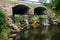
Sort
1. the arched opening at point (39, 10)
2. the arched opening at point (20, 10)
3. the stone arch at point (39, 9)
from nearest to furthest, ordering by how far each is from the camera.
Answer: the arched opening at point (20, 10) → the stone arch at point (39, 9) → the arched opening at point (39, 10)

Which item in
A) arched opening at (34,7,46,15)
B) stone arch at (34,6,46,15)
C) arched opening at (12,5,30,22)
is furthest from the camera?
arched opening at (34,7,46,15)

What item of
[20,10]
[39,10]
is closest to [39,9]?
[39,10]

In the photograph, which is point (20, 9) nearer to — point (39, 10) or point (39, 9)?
point (39, 9)

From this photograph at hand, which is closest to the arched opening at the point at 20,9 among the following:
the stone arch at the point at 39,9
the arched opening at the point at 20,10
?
the arched opening at the point at 20,10

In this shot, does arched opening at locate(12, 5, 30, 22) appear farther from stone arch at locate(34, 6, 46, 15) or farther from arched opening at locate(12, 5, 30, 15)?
stone arch at locate(34, 6, 46, 15)

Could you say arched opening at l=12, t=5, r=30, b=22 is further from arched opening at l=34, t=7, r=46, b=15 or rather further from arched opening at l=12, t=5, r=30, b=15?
arched opening at l=34, t=7, r=46, b=15

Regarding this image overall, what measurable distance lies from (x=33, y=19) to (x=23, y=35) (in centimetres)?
1392

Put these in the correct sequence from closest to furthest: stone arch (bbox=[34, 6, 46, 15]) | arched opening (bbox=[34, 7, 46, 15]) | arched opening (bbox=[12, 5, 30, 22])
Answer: arched opening (bbox=[12, 5, 30, 22]) → stone arch (bbox=[34, 6, 46, 15]) → arched opening (bbox=[34, 7, 46, 15])

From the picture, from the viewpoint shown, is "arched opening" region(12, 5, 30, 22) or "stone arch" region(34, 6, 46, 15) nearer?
"arched opening" region(12, 5, 30, 22)

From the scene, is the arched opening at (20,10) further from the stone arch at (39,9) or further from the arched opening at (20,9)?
the stone arch at (39,9)

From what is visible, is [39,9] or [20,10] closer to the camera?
[20,10]

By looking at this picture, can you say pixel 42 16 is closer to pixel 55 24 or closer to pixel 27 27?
pixel 55 24

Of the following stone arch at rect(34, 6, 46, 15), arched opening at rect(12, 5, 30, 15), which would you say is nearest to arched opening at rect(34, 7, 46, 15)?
stone arch at rect(34, 6, 46, 15)

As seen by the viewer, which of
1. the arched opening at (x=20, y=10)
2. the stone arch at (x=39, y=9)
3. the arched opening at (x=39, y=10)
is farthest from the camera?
the arched opening at (x=39, y=10)
